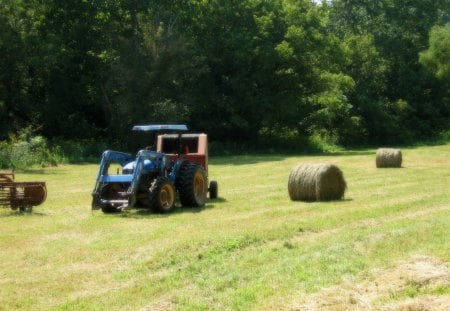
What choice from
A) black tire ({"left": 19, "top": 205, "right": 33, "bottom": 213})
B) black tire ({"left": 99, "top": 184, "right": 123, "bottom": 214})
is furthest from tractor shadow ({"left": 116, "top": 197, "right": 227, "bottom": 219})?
black tire ({"left": 19, "top": 205, "right": 33, "bottom": 213})

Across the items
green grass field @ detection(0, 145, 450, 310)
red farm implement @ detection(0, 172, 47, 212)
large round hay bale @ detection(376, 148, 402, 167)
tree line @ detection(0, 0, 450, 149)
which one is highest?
tree line @ detection(0, 0, 450, 149)

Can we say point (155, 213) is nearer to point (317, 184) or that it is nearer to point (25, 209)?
point (25, 209)

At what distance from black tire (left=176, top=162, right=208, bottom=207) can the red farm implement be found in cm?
287

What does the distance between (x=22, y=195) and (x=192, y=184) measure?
3.51 m

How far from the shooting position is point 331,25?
66188 millimetres

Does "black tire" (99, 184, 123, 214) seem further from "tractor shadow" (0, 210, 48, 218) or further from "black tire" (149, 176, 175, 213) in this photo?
"tractor shadow" (0, 210, 48, 218)

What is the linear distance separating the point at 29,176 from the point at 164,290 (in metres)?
18.6

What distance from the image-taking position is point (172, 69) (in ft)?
125

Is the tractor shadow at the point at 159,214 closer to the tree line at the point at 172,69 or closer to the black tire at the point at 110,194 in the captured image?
the black tire at the point at 110,194

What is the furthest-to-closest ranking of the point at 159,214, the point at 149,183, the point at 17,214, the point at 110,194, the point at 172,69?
the point at 172,69 → the point at 149,183 → the point at 110,194 → the point at 17,214 → the point at 159,214

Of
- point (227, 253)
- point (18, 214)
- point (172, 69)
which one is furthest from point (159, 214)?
point (172, 69)

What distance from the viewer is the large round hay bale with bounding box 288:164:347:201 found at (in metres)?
15.5

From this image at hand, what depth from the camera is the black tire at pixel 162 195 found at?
1385 cm

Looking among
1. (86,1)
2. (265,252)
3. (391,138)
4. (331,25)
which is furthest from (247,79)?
(265,252)
